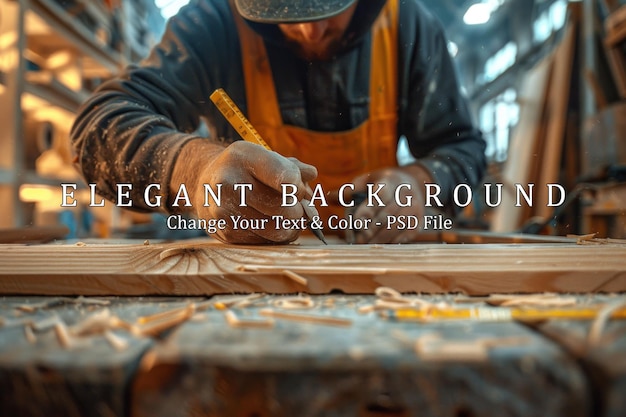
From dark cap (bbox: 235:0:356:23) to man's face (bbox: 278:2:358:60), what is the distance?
0.41ft

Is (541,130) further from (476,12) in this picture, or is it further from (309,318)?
(309,318)

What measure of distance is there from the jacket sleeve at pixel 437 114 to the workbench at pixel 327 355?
95cm

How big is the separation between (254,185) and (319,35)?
2.20 ft

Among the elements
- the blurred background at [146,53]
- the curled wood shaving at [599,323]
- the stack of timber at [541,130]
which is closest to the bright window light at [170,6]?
the blurred background at [146,53]

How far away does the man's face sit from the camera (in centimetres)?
130

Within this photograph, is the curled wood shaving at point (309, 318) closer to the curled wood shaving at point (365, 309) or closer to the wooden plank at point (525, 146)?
the curled wood shaving at point (365, 309)

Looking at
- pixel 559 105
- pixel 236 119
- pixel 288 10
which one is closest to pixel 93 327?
pixel 236 119

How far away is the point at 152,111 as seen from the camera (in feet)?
4.50

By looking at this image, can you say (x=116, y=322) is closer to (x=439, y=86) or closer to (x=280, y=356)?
(x=280, y=356)

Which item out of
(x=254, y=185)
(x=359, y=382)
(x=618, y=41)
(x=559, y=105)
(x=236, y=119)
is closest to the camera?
(x=359, y=382)

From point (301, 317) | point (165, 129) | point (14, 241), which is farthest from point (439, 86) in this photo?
point (14, 241)

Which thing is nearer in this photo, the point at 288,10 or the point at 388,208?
the point at 288,10

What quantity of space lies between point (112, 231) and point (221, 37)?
1979mm

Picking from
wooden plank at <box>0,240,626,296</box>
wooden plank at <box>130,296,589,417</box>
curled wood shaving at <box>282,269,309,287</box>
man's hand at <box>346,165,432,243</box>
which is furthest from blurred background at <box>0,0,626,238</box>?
wooden plank at <box>130,296,589,417</box>
